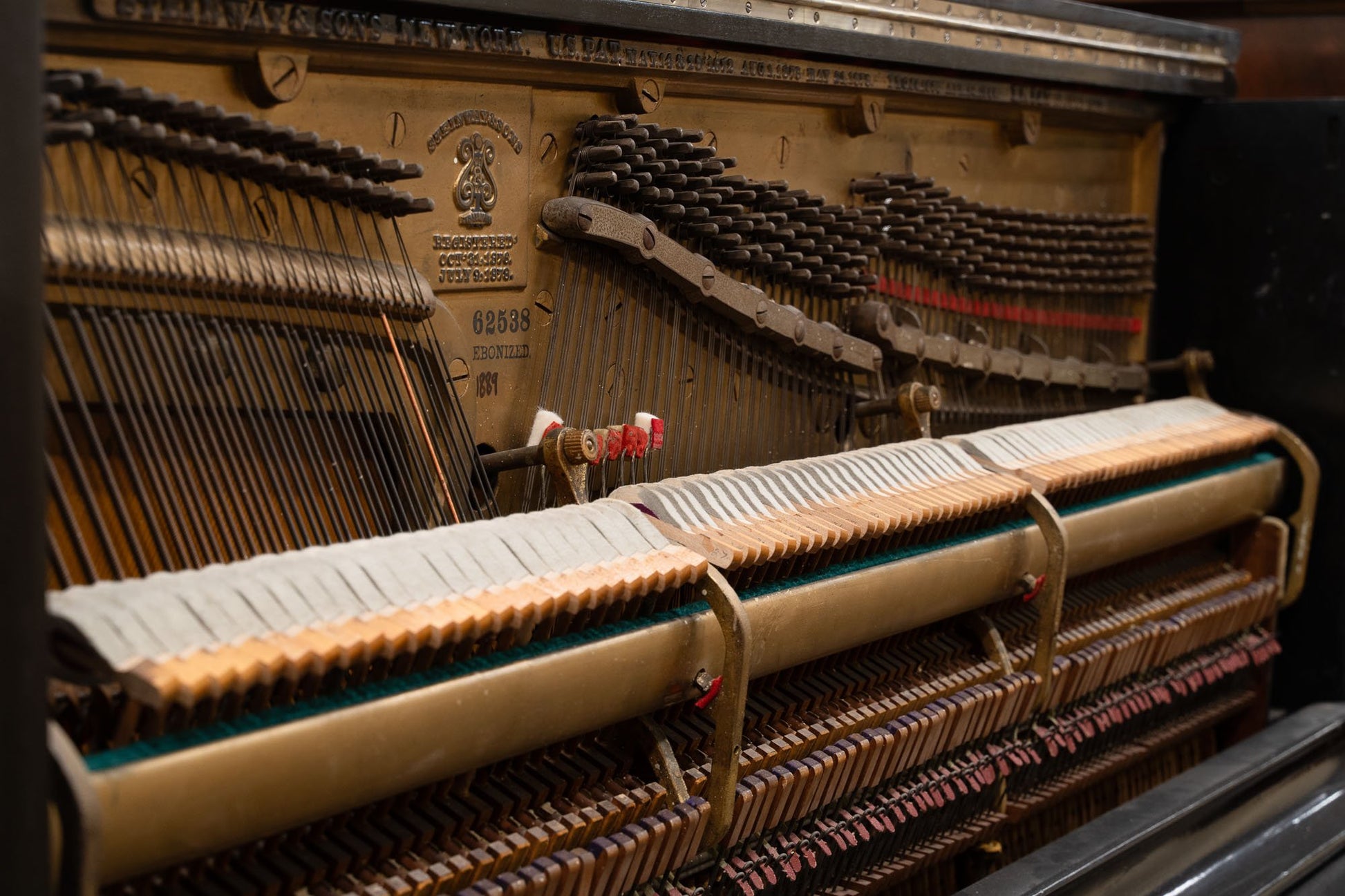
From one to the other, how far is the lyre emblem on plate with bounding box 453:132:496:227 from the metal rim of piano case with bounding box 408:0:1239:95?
9.1 inches

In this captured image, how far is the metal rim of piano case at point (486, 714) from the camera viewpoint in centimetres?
162

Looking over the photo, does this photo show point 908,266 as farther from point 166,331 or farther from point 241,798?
point 241,798

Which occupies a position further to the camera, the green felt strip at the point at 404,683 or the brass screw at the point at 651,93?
the brass screw at the point at 651,93

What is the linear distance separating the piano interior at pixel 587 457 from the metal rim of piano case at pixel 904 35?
0.01 m

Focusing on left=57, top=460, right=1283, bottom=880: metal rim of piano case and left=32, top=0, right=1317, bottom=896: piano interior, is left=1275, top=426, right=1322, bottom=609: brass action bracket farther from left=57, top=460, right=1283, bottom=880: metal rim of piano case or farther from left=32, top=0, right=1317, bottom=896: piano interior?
left=57, top=460, right=1283, bottom=880: metal rim of piano case

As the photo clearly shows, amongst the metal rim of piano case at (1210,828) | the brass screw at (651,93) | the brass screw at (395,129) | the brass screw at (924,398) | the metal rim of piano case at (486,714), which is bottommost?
the metal rim of piano case at (1210,828)

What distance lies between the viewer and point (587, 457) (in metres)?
2.36

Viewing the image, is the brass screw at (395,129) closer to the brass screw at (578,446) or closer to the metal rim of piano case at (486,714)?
the brass screw at (578,446)

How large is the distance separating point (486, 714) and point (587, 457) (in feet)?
1.70

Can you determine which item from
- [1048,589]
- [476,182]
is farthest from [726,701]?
[1048,589]

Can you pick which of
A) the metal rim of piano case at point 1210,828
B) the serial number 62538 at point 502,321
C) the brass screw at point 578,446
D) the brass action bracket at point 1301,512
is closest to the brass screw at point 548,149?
the serial number 62538 at point 502,321

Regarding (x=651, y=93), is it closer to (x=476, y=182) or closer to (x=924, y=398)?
(x=476, y=182)

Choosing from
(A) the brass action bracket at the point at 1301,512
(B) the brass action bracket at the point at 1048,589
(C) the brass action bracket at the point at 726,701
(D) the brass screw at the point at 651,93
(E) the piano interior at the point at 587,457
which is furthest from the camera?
(A) the brass action bracket at the point at 1301,512

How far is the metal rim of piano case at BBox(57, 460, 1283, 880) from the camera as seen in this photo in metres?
1.62
